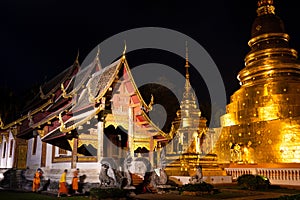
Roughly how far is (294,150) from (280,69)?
25.1 ft

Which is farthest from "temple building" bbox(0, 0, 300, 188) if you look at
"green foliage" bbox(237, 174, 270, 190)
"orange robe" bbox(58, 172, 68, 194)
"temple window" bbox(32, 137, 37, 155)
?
"green foliage" bbox(237, 174, 270, 190)

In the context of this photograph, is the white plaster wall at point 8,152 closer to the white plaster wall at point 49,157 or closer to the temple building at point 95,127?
the temple building at point 95,127

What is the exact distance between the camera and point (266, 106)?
84.8 ft

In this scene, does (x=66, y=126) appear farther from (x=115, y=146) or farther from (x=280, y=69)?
(x=280, y=69)

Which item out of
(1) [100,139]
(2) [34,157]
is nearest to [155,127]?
(1) [100,139]

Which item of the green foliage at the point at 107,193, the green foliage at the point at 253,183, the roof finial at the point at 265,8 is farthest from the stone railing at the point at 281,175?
the roof finial at the point at 265,8

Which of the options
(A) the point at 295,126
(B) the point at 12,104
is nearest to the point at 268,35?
(A) the point at 295,126

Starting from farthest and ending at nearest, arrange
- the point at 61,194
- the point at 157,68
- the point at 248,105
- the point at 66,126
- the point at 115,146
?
the point at 157,68
the point at 248,105
the point at 115,146
the point at 66,126
the point at 61,194

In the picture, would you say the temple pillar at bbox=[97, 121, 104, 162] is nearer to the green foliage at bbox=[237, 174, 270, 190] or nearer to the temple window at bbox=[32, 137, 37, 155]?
the temple window at bbox=[32, 137, 37, 155]

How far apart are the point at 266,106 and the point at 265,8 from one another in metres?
11.2

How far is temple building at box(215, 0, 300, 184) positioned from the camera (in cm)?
2342

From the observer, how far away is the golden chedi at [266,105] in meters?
23.6

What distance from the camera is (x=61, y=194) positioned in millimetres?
13953

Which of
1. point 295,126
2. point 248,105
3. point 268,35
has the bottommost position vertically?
point 295,126
